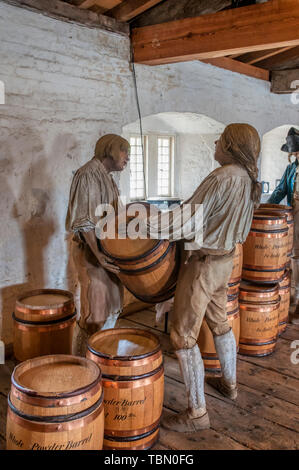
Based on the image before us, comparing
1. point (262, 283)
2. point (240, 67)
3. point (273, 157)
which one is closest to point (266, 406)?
point (262, 283)

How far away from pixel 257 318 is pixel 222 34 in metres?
2.55

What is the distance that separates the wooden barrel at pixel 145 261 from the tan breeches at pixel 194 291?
0.36 ft

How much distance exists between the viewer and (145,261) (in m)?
2.63

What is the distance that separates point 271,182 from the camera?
8188 mm

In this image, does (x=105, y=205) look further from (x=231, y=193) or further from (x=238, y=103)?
(x=238, y=103)

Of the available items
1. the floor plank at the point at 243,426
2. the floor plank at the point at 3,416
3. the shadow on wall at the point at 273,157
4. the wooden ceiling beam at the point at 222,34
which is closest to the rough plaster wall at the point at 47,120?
the wooden ceiling beam at the point at 222,34

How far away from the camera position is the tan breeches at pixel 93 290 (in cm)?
314

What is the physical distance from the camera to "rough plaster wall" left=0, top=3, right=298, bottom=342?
11.9 ft

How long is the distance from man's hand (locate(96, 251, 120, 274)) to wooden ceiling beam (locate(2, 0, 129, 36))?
7.26 feet

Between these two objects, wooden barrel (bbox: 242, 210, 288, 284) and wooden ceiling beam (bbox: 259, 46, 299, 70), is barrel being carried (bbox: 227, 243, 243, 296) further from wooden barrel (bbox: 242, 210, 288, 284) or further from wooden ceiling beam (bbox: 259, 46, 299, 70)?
wooden ceiling beam (bbox: 259, 46, 299, 70)

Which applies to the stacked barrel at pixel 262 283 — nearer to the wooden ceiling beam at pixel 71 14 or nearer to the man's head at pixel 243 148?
the man's head at pixel 243 148

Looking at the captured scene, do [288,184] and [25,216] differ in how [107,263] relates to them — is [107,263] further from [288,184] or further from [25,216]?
[288,184]

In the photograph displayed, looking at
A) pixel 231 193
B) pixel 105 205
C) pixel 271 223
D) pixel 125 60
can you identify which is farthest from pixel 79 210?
pixel 125 60

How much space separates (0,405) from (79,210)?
4.77 ft
